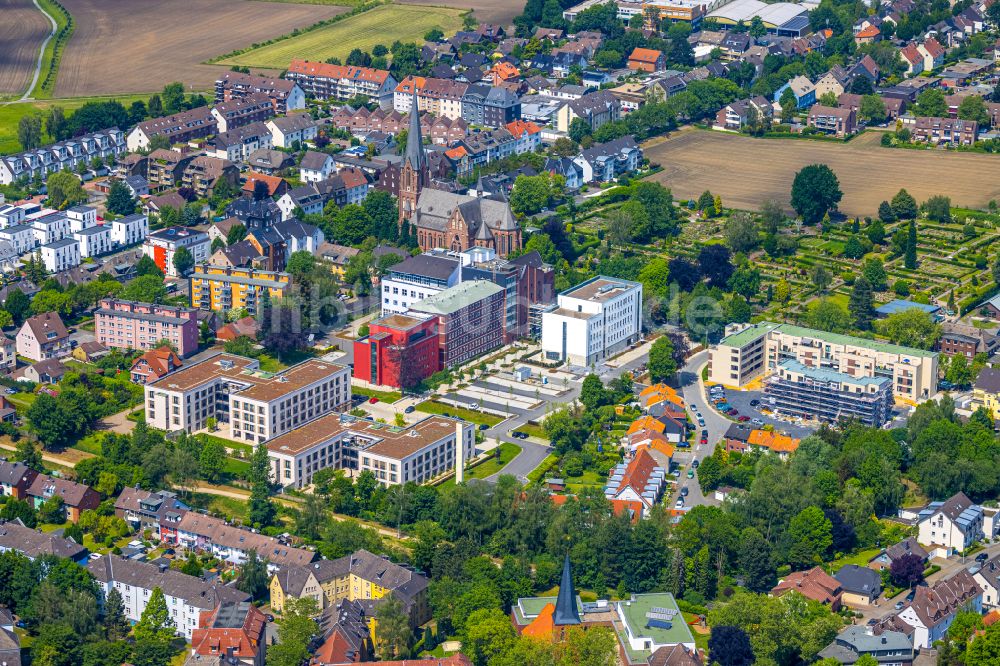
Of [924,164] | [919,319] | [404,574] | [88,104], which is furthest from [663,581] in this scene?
[88,104]

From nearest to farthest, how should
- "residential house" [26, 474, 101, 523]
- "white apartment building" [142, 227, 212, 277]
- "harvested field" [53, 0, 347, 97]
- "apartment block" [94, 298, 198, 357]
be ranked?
1. "residential house" [26, 474, 101, 523]
2. "apartment block" [94, 298, 198, 357]
3. "white apartment building" [142, 227, 212, 277]
4. "harvested field" [53, 0, 347, 97]

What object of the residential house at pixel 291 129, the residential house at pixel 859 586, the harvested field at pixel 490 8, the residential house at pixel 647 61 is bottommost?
the residential house at pixel 859 586

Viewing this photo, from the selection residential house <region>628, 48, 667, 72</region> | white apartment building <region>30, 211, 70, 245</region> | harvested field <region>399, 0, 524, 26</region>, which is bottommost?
white apartment building <region>30, 211, 70, 245</region>

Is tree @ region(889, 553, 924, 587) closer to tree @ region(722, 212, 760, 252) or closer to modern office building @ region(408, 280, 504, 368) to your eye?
modern office building @ region(408, 280, 504, 368)

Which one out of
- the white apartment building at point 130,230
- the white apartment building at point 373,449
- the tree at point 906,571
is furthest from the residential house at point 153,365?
the tree at point 906,571

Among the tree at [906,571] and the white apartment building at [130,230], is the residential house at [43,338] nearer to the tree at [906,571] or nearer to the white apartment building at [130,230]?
the white apartment building at [130,230]

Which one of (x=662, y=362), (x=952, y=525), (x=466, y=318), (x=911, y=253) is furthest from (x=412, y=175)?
(x=952, y=525)

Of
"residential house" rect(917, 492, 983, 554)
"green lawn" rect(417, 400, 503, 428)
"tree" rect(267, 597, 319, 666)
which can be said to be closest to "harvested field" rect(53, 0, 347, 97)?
"green lawn" rect(417, 400, 503, 428)

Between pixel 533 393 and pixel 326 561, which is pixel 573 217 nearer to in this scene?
pixel 533 393
